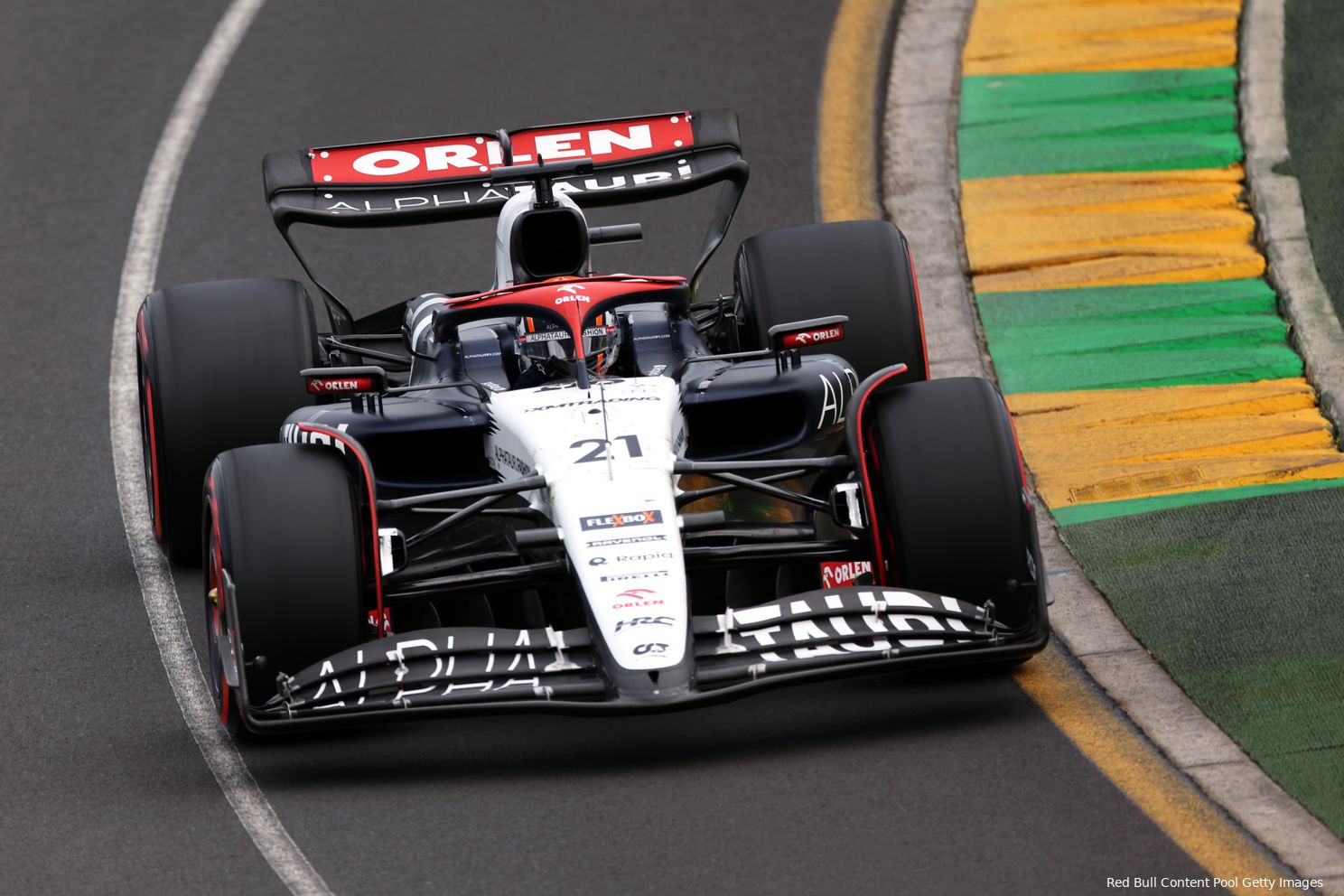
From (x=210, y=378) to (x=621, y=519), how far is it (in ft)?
8.88

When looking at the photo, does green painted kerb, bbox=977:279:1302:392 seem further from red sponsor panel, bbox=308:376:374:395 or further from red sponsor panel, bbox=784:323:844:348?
red sponsor panel, bbox=308:376:374:395

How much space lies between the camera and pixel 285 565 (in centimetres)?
785

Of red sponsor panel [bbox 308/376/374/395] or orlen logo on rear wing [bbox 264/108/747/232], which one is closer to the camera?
red sponsor panel [bbox 308/376/374/395]

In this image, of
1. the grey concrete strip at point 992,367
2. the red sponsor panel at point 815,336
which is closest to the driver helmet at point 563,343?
the red sponsor panel at point 815,336

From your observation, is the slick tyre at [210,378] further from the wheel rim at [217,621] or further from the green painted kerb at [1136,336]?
the green painted kerb at [1136,336]

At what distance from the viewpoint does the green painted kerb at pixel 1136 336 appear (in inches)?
452

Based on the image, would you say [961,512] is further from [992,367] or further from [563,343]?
[992,367]

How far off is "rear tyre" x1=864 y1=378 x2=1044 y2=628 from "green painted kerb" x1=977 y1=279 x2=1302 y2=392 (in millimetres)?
3306

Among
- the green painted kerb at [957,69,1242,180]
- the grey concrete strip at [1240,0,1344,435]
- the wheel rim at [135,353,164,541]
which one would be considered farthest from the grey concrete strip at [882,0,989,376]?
the wheel rim at [135,353,164,541]

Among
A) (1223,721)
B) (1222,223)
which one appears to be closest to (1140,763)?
(1223,721)

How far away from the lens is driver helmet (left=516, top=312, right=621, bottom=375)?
936 centimetres

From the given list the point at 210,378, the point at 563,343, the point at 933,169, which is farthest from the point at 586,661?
the point at 933,169

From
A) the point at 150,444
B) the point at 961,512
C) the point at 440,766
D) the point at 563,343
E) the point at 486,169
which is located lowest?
the point at 440,766

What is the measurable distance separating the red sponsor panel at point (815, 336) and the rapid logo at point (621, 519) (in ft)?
4.04
